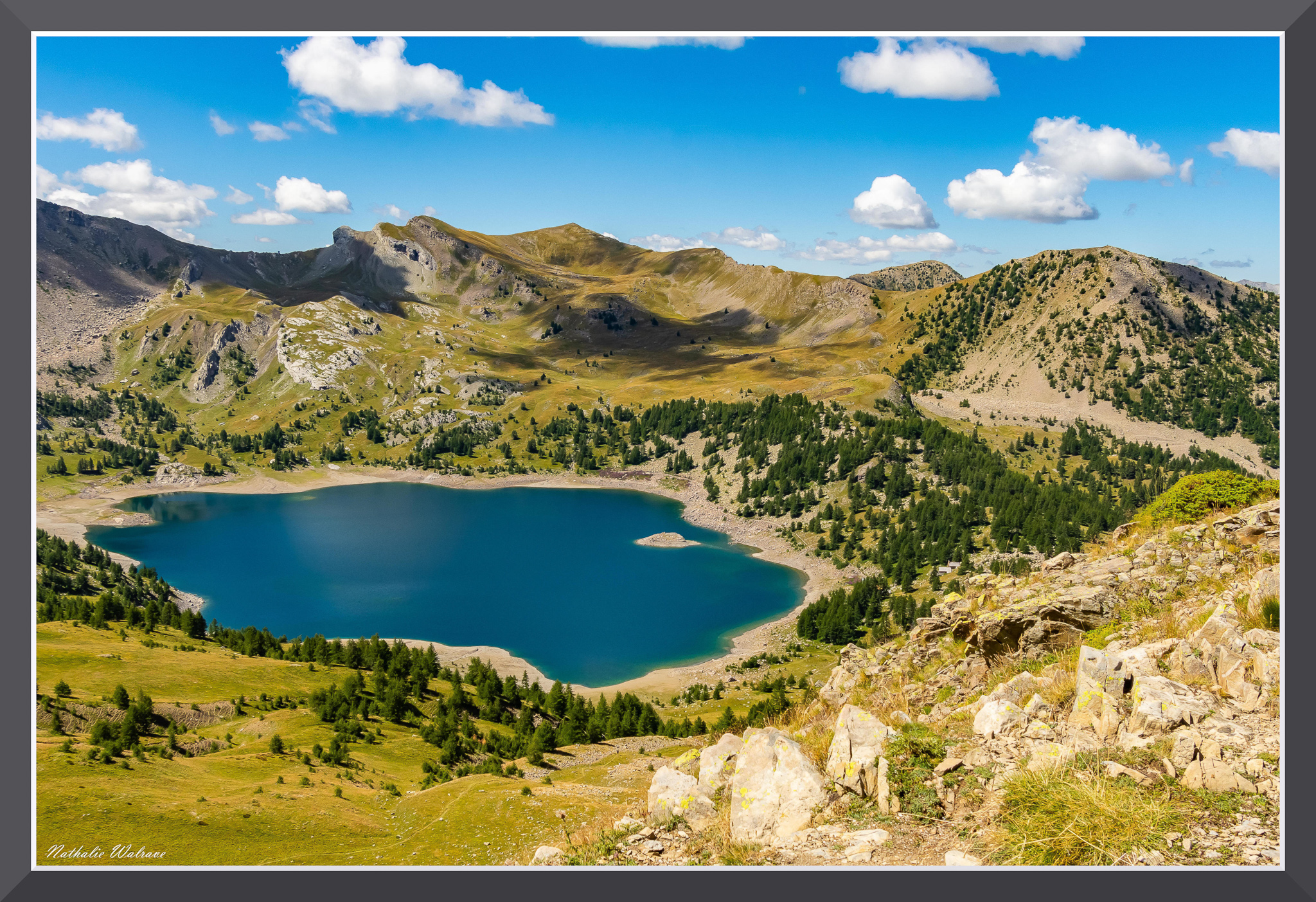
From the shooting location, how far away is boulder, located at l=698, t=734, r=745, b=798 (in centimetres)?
1011

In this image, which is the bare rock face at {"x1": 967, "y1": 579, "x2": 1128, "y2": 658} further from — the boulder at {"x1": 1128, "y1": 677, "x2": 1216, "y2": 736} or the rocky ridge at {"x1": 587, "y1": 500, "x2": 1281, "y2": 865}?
the boulder at {"x1": 1128, "y1": 677, "x2": 1216, "y2": 736}

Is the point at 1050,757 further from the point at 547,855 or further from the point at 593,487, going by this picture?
the point at 593,487

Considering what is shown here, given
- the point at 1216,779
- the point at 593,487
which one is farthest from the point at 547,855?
the point at 593,487

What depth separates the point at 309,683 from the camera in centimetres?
4388

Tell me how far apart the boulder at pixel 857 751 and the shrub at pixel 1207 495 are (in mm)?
15754

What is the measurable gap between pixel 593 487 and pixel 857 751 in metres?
136

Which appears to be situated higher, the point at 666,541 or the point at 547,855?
the point at 547,855

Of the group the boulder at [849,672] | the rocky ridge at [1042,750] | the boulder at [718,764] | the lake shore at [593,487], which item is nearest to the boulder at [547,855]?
the rocky ridge at [1042,750]

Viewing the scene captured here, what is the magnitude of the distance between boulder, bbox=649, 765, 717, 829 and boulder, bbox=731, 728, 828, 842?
0.48 metres

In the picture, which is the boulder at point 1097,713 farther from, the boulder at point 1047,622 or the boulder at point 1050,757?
the boulder at point 1047,622

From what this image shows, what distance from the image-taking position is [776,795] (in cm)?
873

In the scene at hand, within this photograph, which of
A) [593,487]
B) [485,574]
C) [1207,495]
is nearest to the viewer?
[1207,495]

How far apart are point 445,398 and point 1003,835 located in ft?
645
